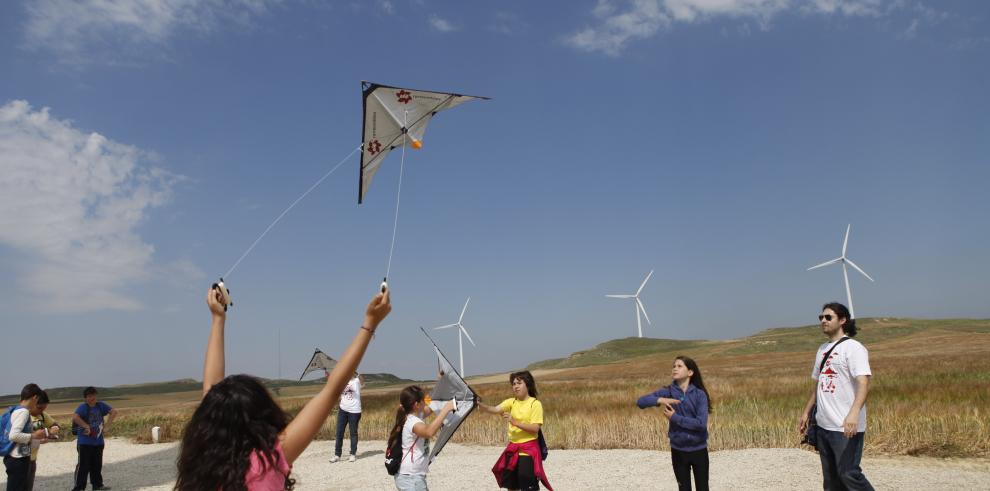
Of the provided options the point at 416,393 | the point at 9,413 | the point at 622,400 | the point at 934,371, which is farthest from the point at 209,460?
the point at 934,371

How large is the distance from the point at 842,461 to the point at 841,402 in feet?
1.85

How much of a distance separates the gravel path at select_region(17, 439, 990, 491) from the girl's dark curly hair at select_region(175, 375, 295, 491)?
9904mm

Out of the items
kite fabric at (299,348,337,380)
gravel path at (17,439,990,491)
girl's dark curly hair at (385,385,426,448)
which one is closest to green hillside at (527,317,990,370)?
kite fabric at (299,348,337,380)

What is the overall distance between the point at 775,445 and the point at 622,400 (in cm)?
1209

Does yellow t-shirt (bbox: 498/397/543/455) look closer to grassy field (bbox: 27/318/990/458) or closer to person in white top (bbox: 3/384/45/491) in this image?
person in white top (bbox: 3/384/45/491)

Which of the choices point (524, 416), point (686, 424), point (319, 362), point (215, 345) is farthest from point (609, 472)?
point (319, 362)

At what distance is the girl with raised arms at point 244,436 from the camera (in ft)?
8.56

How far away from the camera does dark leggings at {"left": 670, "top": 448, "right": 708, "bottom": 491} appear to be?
7.54m

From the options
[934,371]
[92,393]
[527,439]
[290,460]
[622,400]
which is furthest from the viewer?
[934,371]


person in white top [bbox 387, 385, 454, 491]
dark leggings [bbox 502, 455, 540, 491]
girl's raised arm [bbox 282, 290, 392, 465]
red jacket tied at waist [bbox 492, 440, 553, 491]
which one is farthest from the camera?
red jacket tied at waist [bbox 492, 440, 553, 491]

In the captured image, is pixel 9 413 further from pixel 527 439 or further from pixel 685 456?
pixel 685 456

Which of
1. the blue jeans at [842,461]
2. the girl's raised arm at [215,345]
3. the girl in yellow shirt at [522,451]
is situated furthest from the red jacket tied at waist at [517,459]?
the girl's raised arm at [215,345]

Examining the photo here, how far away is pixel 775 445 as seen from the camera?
1436 centimetres

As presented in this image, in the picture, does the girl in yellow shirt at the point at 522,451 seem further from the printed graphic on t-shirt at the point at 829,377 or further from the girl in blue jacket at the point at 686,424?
the printed graphic on t-shirt at the point at 829,377
